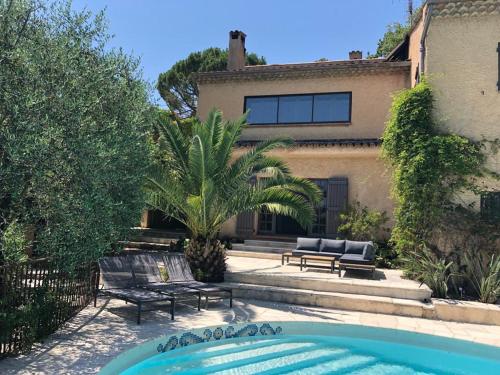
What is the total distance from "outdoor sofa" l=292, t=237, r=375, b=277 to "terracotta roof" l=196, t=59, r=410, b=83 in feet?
28.6

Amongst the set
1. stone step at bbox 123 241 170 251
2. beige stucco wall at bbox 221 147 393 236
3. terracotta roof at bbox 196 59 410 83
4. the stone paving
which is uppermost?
terracotta roof at bbox 196 59 410 83

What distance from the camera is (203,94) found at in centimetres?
2161

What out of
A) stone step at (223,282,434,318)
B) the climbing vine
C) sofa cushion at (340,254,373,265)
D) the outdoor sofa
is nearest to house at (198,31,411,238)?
the outdoor sofa

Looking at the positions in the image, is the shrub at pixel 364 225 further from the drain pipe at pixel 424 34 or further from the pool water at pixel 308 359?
the pool water at pixel 308 359

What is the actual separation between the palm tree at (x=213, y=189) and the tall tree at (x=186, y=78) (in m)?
23.7

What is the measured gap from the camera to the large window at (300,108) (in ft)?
64.0

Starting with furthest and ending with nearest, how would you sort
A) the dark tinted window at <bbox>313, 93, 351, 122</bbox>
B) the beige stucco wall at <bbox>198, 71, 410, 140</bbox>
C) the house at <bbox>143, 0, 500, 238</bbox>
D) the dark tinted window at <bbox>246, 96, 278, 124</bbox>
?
the dark tinted window at <bbox>246, 96, 278, 124</bbox> < the dark tinted window at <bbox>313, 93, 351, 122</bbox> < the beige stucco wall at <bbox>198, 71, 410, 140</bbox> < the house at <bbox>143, 0, 500, 238</bbox>

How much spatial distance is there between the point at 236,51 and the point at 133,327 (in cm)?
1835

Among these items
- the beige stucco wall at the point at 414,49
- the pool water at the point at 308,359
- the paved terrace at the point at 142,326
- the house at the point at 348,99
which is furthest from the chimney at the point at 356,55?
the pool water at the point at 308,359

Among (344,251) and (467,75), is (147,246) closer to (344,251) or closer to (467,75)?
(344,251)

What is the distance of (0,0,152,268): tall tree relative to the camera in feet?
20.0

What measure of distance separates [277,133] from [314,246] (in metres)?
7.30

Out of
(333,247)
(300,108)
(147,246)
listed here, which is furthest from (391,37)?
(147,246)

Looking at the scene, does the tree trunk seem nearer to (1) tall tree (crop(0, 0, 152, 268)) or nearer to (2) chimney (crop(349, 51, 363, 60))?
(1) tall tree (crop(0, 0, 152, 268))
